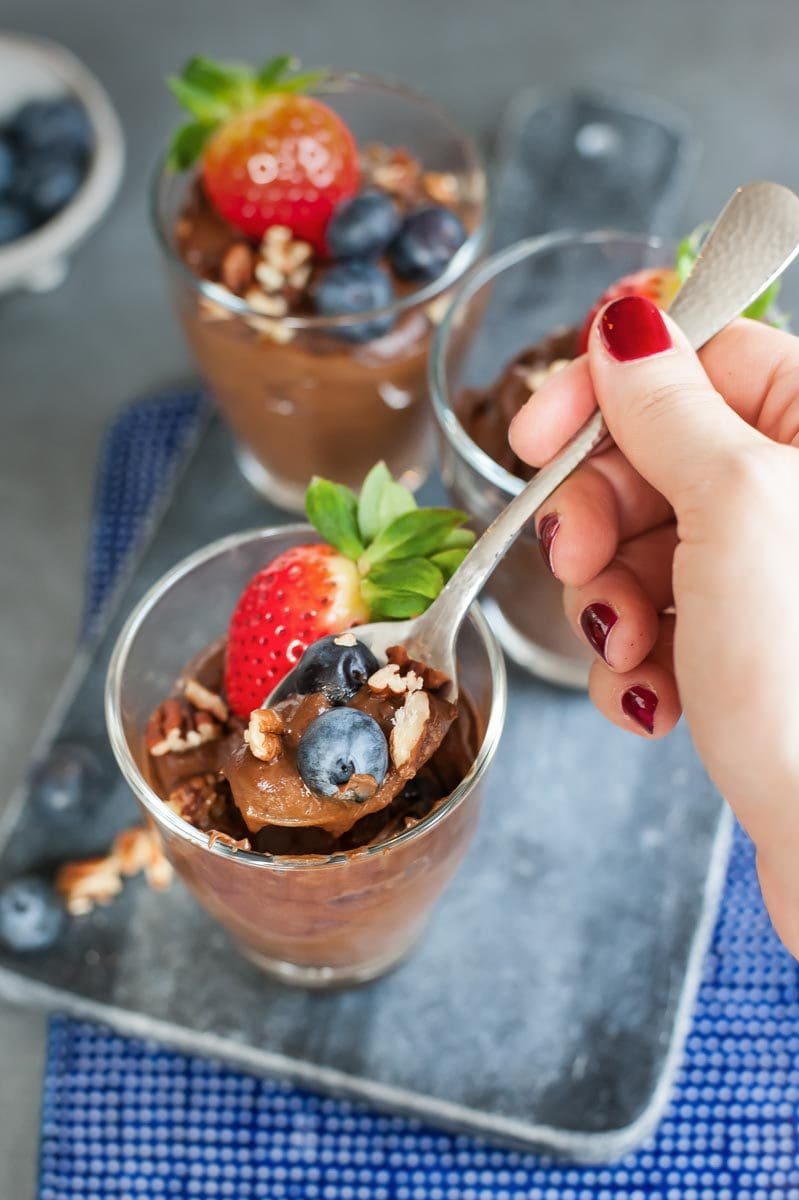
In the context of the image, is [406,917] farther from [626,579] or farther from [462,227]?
[462,227]

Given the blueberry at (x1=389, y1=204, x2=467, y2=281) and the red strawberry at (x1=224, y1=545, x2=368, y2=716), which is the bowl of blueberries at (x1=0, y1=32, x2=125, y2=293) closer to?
the blueberry at (x1=389, y1=204, x2=467, y2=281)

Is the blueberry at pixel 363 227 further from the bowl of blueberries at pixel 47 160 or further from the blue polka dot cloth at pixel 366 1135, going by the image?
the blue polka dot cloth at pixel 366 1135

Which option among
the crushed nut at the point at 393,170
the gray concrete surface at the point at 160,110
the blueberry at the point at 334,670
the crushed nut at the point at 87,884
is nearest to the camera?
the blueberry at the point at 334,670

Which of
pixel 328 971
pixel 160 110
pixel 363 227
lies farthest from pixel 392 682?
pixel 160 110

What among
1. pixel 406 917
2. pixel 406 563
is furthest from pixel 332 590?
pixel 406 917

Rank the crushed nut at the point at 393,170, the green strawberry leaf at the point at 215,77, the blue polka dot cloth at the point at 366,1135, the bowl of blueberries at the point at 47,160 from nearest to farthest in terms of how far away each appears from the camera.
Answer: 1. the blue polka dot cloth at the point at 366,1135
2. the green strawberry leaf at the point at 215,77
3. the crushed nut at the point at 393,170
4. the bowl of blueberries at the point at 47,160

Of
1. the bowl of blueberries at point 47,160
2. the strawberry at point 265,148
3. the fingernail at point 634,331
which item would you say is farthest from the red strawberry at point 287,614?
the bowl of blueberries at point 47,160

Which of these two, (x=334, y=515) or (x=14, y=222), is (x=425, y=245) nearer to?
(x=334, y=515)
